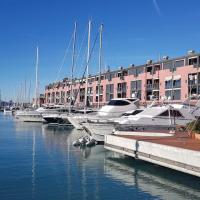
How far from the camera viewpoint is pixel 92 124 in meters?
35.5

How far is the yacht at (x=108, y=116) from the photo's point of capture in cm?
3562

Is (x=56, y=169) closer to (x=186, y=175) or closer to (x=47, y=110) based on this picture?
(x=186, y=175)

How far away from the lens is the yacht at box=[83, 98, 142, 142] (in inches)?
1403

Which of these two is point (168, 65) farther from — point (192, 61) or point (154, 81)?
point (192, 61)

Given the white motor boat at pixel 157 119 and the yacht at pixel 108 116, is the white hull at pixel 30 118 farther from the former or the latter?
the white motor boat at pixel 157 119

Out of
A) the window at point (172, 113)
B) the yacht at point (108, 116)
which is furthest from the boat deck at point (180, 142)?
→ the window at point (172, 113)

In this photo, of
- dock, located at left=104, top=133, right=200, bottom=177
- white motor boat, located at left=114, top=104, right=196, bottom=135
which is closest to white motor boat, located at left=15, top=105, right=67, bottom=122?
white motor boat, located at left=114, top=104, right=196, bottom=135

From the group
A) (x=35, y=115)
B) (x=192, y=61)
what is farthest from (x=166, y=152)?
(x=35, y=115)

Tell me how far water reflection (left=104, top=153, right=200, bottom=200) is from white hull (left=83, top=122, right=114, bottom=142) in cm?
963

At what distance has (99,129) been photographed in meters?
35.6

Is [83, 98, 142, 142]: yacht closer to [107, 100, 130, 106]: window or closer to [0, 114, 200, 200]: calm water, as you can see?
[107, 100, 130, 106]: window

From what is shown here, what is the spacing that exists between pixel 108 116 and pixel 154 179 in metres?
28.7

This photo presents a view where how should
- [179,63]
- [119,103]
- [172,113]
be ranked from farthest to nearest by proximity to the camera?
1. [179,63]
2. [119,103]
3. [172,113]

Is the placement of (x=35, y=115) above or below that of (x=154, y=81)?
below
